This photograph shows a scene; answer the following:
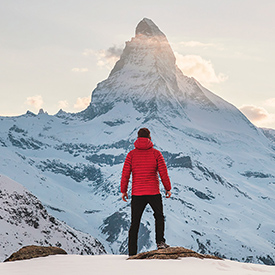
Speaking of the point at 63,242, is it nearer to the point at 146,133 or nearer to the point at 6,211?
the point at 6,211

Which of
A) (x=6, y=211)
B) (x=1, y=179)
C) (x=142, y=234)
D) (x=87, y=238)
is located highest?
(x=1, y=179)

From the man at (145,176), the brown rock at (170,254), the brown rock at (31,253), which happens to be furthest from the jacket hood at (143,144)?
the brown rock at (31,253)

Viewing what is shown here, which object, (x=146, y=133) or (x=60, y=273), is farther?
(x=146, y=133)

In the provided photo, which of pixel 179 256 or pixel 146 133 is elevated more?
pixel 146 133

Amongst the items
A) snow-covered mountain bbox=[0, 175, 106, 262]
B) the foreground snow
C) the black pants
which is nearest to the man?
Result: the black pants

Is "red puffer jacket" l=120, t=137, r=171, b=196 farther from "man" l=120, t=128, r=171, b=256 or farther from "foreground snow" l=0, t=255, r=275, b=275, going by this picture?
"foreground snow" l=0, t=255, r=275, b=275

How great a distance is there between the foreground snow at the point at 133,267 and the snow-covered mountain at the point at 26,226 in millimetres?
33596

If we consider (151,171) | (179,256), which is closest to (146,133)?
(151,171)

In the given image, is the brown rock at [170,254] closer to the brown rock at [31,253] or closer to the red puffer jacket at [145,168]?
the red puffer jacket at [145,168]

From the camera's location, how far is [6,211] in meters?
48.9

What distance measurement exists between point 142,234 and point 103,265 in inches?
7218

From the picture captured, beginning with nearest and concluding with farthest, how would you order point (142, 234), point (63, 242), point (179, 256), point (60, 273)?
1. point (60, 273)
2. point (179, 256)
3. point (63, 242)
4. point (142, 234)

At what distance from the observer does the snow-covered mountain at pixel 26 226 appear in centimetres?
4597

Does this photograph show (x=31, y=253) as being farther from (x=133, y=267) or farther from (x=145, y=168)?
(x=133, y=267)
